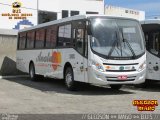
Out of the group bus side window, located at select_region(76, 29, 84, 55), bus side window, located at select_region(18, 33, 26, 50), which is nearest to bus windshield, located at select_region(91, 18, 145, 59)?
bus side window, located at select_region(76, 29, 84, 55)

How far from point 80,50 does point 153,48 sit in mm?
3379

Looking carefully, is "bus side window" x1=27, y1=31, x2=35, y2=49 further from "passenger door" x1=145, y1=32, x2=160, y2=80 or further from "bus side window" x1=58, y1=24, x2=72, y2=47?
"passenger door" x1=145, y1=32, x2=160, y2=80

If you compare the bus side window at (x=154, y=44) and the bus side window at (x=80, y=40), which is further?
the bus side window at (x=154, y=44)

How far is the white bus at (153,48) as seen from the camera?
694 inches

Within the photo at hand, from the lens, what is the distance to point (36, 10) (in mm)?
43156

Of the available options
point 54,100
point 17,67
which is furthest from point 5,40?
point 54,100

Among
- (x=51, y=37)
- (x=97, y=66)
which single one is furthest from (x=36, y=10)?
(x=97, y=66)

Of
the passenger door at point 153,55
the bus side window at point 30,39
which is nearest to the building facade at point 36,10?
the bus side window at point 30,39

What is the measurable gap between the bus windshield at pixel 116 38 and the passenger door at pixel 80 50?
46 centimetres

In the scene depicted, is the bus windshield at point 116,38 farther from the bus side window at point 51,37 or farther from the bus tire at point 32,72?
the bus tire at point 32,72

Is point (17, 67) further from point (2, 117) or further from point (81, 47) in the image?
point (2, 117)

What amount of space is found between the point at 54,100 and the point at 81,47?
2.74 metres

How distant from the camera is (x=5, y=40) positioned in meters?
24.5

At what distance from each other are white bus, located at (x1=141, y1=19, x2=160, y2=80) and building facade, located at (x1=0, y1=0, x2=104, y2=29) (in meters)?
23.7
